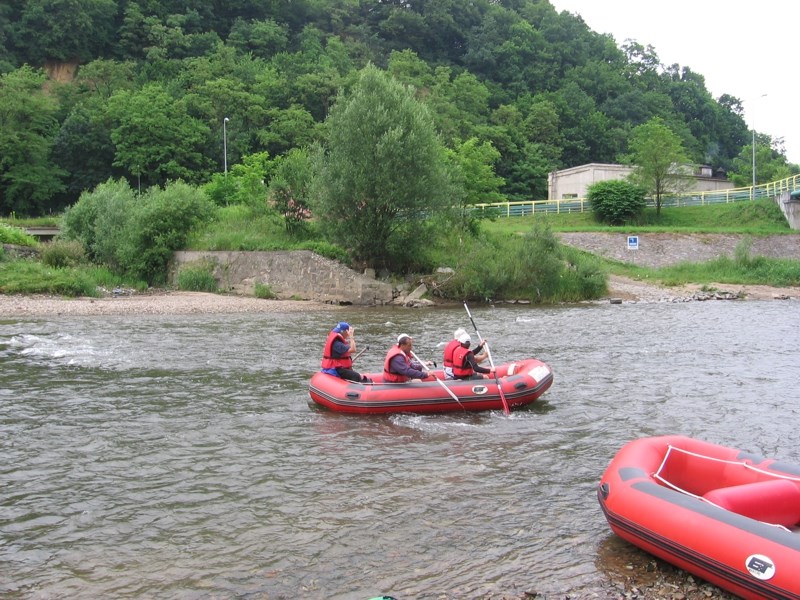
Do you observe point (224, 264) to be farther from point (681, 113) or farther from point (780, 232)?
point (681, 113)

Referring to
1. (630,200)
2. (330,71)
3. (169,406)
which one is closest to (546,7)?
(330,71)

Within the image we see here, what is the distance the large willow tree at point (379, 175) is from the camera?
29.0m

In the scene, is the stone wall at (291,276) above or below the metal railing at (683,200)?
below

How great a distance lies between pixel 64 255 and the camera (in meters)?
33.5

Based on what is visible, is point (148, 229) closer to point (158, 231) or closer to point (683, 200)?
point (158, 231)

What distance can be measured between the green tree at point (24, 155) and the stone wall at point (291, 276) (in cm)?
3160

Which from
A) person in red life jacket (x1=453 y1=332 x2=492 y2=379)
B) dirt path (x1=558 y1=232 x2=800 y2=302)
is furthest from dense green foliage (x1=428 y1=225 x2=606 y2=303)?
person in red life jacket (x1=453 y1=332 x2=492 y2=379)

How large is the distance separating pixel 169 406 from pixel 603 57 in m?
116

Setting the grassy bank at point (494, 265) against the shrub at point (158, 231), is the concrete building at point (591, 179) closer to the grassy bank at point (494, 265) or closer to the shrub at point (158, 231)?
the grassy bank at point (494, 265)

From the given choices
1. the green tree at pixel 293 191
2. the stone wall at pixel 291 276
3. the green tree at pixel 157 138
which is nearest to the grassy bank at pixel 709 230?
the stone wall at pixel 291 276

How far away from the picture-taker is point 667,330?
802 inches

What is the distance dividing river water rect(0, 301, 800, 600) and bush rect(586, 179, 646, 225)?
96.9 feet

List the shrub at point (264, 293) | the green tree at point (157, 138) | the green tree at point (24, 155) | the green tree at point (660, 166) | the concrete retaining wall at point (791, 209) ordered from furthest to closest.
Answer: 1. the green tree at point (157, 138)
2. the green tree at point (24, 155)
3. the green tree at point (660, 166)
4. the concrete retaining wall at point (791, 209)
5. the shrub at point (264, 293)

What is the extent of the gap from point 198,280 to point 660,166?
31.0 meters
